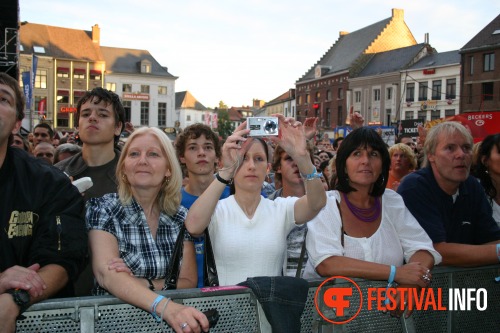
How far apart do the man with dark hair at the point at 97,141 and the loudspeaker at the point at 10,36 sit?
41.7 feet

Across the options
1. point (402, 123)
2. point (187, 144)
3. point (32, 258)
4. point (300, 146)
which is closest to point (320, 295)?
point (300, 146)

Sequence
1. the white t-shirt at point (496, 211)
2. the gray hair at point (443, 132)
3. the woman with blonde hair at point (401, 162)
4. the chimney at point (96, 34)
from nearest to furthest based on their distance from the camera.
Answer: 1. the gray hair at point (443, 132)
2. the white t-shirt at point (496, 211)
3. the woman with blonde hair at point (401, 162)
4. the chimney at point (96, 34)

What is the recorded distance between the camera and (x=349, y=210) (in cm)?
311

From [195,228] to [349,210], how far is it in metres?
1.07

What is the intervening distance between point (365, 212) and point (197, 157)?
1.62m

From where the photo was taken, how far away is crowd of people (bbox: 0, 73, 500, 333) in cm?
238

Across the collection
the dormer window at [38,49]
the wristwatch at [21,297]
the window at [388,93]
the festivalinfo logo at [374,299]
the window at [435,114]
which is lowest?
the festivalinfo logo at [374,299]

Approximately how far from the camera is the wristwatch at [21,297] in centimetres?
212

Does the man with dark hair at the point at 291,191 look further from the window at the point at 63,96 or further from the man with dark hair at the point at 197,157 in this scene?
the window at the point at 63,96

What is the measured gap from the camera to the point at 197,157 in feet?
13.4

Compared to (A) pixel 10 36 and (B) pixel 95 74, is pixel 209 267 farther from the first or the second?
(B) pixel 95 74

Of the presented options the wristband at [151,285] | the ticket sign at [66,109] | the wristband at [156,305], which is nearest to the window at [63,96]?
the ticket sign at [66,109]

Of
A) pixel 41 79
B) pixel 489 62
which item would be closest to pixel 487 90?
pixel 489 62

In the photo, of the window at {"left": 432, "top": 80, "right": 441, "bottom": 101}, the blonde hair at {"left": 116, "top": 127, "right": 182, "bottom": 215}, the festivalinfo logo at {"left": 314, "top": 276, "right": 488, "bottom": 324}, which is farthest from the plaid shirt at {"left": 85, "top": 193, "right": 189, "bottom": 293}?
the window at {"left": 432, "top": 80, "right": 441, "bottom": 101}
